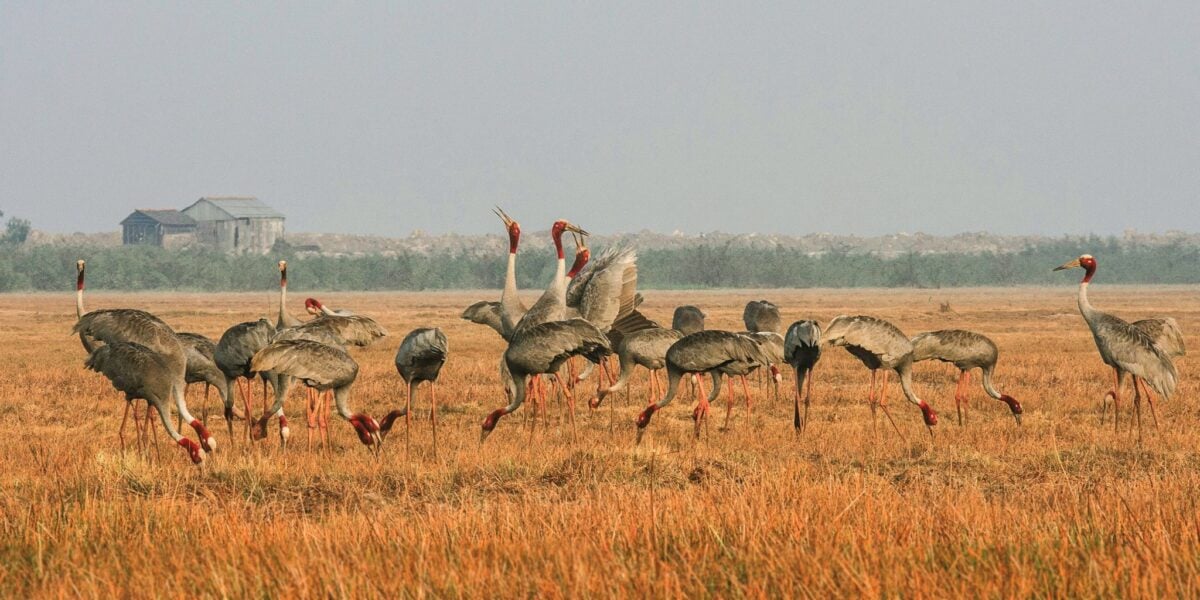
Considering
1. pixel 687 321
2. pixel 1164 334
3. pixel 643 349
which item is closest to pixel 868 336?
pixel 643 349

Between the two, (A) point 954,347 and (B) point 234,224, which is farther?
(B) point 234,224

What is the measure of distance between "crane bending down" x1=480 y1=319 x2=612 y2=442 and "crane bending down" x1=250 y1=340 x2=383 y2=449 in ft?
4.05

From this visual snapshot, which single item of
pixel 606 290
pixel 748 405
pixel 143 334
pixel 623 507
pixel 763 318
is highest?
pixel 606 290

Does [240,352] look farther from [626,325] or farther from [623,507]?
[623,507]

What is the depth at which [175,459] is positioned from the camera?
11797mm

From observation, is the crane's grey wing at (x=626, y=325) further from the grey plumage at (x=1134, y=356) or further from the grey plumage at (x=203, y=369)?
the grey plumage at (x=1134, y=356)

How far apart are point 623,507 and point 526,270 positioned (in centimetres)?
9821

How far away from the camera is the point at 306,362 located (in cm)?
1231

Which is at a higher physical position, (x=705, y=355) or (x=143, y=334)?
(x=143, y=334)

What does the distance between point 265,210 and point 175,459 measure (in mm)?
125364

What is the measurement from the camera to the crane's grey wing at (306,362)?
12102 mm

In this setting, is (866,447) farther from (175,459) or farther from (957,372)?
(957,372)

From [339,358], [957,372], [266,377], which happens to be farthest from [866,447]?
[957,372]

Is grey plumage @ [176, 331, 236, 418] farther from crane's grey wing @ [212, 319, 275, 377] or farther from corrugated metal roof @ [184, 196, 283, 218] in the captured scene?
corrugated metal roof @ [184, 196, 283, 218]
